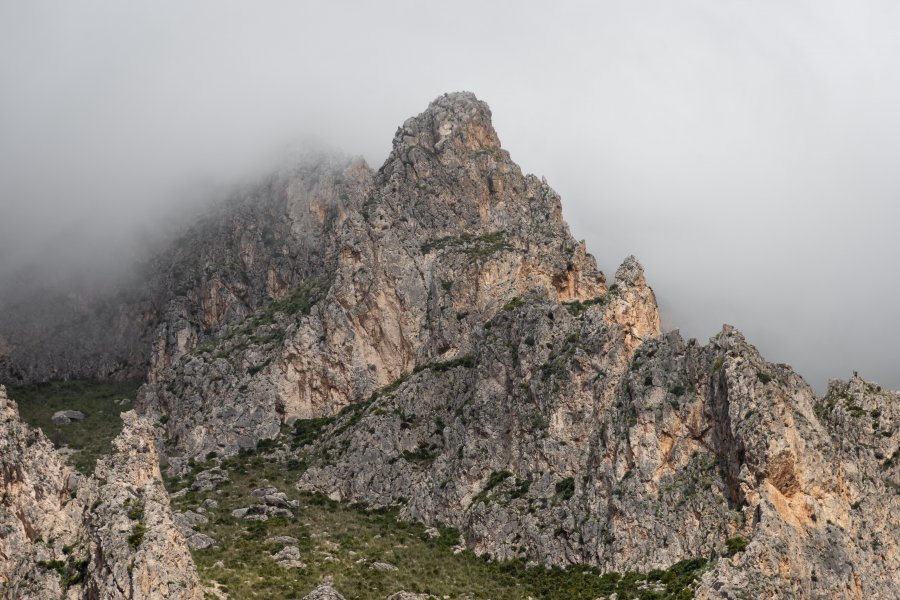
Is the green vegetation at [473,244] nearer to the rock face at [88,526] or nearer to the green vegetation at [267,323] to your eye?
the green vegetation at [267,323]

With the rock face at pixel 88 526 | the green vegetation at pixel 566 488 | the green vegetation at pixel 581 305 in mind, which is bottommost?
the rock face at pixel 88 526

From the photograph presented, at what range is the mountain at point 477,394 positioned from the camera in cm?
→ 9688

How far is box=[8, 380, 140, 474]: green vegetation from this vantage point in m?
142

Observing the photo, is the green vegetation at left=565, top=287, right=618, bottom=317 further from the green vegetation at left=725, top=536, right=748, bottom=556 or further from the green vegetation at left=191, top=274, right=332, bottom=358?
the green vegetation at left=725, top=536, right=748, bottom=556

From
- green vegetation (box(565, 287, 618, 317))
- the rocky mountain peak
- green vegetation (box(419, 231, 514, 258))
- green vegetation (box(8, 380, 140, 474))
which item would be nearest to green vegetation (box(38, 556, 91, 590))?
green vegetation (box(8, 380, 140, 474))

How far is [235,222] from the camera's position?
186 metres

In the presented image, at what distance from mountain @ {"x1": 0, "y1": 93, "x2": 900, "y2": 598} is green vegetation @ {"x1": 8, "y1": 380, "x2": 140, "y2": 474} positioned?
19.2ft

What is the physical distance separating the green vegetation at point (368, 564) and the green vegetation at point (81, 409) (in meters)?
29.2

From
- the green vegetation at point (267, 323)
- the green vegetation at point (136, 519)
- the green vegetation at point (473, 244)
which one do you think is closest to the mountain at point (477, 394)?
the green vegetation at point (473, 244)

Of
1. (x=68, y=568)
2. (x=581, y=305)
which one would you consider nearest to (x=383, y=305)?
(x=581, y=305)

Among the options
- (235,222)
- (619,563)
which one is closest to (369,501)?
(619,563)

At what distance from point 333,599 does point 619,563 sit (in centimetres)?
3220

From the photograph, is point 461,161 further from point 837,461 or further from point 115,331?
point 837,461

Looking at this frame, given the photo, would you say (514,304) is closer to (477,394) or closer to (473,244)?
(477,394)
